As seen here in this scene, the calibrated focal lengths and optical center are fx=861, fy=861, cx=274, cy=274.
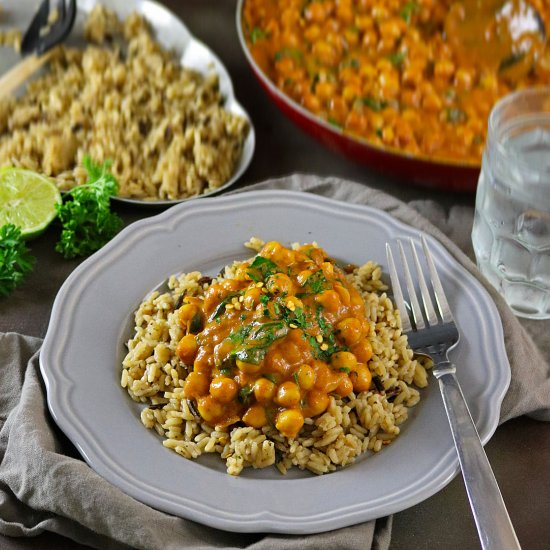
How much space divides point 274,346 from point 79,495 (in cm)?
69

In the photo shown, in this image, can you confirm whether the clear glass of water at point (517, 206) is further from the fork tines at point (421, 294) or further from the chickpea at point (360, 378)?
the chickpea at point (360, 378)

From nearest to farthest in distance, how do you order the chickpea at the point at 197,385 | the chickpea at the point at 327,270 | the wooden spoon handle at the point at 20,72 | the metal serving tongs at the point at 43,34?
the chickpea at the point at 197,385, the chickpea at the point at 327,270, the wooden spoon handle at the point at 20,72, the metal serving tongs at the point at 43,34

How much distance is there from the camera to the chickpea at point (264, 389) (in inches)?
98.7

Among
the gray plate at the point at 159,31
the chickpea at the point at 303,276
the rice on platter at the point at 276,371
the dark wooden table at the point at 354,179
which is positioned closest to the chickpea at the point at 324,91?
the dark wooden table at the point at 354,179

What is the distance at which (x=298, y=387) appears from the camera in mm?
2527

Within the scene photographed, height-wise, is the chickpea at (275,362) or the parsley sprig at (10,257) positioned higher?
the chickpea at (275,362)

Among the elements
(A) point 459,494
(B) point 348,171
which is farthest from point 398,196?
(A) point 459,494

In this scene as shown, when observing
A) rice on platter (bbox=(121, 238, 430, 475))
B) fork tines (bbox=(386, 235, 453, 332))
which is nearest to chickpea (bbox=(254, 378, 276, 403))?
rice on platter (bbox=(121, 238, 430, 475))

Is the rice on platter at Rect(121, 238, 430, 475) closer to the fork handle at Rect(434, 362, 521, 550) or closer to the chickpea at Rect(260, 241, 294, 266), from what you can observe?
the chickpea at Rect(260, 241, 294, 266)

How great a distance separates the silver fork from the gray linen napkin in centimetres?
25

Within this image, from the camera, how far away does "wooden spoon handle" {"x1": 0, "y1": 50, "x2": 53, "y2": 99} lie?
13.0ft

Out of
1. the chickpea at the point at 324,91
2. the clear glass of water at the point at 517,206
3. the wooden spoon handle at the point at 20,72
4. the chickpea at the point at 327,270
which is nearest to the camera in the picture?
the chickpea at the point at 327,270

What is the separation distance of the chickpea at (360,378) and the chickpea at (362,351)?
0.14ft

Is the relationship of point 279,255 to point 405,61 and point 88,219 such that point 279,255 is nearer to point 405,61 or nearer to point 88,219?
point 88,219
